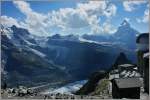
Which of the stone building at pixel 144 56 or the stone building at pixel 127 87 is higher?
the stone building at pixel 144 56

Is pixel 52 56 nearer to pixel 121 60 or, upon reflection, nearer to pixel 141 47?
pixel 121 60

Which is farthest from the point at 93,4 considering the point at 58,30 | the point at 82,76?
the point at 82,76

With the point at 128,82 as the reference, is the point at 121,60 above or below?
above

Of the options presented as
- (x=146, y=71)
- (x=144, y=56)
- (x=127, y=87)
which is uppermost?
(x=144, y=56)

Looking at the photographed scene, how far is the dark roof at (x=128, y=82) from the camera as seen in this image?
4.21 meters

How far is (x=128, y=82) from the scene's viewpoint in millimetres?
4219

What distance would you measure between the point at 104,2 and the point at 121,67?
0.63m

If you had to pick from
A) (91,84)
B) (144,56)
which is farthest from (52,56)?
(144,56)

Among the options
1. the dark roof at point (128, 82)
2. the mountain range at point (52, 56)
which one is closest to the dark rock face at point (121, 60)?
the mountain range at point (52, 56)

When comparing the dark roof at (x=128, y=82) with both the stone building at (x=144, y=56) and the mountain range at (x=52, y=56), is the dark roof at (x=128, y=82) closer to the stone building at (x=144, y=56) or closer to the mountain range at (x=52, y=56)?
the stone building at (x=144, y=56)

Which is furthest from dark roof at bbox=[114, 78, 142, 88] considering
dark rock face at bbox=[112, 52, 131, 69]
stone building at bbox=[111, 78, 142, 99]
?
dark rock face at bbox=[112, 52, 131, 69]

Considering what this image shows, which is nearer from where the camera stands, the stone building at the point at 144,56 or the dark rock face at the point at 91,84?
the stone building at the point at 144,56

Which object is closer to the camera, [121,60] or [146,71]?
[146,71]

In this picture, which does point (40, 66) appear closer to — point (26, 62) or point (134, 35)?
point (26, 62)
